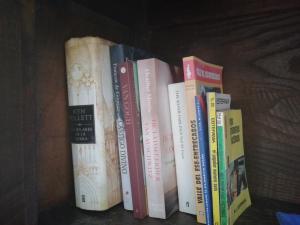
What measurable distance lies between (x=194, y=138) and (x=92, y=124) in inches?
8.8

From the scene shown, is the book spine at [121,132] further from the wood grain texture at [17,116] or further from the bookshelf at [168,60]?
the wood grain texture at [17,116]

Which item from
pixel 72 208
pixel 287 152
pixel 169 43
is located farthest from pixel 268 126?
pixel 72 208

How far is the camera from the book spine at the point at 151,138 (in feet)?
2.05

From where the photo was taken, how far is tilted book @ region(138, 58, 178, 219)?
0.62 meters

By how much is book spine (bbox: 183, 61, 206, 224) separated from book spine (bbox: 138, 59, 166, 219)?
69 mm

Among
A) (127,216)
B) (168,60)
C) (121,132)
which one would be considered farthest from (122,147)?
(168,60)

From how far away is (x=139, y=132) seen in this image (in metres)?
0.64

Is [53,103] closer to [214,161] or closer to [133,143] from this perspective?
[133,143]

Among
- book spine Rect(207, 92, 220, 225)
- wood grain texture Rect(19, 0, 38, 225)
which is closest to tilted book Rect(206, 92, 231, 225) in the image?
book spine Rect(207, 92, 220, 225)

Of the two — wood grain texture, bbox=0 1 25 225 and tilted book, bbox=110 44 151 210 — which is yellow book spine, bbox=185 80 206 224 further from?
wood grain texture, bbox=0 1 25 225

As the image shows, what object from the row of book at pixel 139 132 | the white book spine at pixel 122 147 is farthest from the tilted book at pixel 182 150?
the white book spine at pixel 122 147

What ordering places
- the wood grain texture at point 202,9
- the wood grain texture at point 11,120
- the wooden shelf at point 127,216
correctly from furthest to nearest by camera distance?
the wood grain texture at point 202,9 → the wooden shelf at point 127,216 → the wood grain texture at point 11,120

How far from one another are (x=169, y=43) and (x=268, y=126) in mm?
365

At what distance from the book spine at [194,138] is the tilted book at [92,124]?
0.18 meters
